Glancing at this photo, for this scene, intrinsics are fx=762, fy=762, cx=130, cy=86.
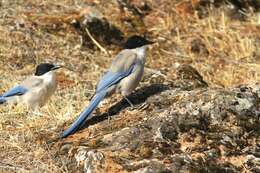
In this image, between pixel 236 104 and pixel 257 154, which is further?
pixel 236 104

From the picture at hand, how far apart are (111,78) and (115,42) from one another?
11.1ft

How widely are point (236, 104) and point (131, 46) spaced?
1564 mm

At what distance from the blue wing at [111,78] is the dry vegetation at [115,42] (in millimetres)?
338

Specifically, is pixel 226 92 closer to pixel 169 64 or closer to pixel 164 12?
pixel 169 64

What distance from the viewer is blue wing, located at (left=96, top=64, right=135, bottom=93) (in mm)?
6915

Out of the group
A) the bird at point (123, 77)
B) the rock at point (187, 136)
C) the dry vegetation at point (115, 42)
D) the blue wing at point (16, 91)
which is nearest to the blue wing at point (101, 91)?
the bird at point (123, 77)

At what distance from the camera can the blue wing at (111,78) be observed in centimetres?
692

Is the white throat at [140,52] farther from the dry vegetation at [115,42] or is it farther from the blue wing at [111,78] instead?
the dry vegetation at [115,42]

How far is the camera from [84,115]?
6445mm

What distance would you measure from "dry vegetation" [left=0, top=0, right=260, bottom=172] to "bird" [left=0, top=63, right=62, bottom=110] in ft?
0.41

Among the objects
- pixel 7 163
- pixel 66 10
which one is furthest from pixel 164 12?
pixel 7 163

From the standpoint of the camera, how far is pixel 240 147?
5723 millimetres

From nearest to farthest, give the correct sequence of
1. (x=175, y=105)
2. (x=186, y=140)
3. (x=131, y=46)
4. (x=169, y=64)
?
(x=186, y=140)
(x=175, y=105)
(x=131, y=46)
(x=169, y=64)

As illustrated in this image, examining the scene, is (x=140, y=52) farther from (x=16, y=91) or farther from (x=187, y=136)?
(x=187, y=136)
